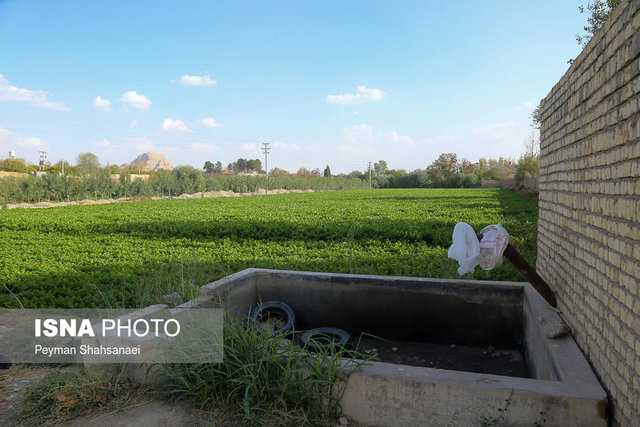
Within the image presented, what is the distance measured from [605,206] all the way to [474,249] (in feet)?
2.68

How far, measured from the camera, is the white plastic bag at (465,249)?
273 centimetres

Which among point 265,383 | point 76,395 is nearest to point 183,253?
point 76,395

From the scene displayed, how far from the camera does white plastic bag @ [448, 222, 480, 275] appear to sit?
2.73 metres

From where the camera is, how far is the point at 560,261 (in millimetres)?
3270

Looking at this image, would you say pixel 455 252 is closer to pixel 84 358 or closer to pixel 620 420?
pixel 620 420

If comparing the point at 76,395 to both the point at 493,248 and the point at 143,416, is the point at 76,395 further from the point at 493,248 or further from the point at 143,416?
the point at 493,248

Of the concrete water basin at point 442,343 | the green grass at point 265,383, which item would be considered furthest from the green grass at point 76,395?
the concrete water basin at point 442,343

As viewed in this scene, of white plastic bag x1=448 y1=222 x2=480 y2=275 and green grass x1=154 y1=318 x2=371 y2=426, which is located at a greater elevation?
white plastic bag x1=448 y1=222 x2=480 y2=275

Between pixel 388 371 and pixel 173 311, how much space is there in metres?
1.93

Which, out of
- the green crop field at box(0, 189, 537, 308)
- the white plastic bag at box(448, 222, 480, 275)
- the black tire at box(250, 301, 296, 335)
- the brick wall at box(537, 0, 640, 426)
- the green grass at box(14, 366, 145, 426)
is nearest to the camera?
the brick wall at box(537, 0, 640, 426)

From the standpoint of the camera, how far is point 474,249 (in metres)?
2.77

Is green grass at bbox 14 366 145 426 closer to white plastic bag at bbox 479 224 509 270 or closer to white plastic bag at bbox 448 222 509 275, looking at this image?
white plastic bag at bbox 448 222 509 275

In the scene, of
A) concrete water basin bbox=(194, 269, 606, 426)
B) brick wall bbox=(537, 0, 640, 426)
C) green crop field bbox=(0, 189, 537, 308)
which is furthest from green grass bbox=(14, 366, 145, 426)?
brick wall bbox=(537, 0, 640, 426)

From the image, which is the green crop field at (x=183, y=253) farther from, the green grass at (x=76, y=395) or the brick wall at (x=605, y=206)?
the brick wall at (x=605, y=206)
